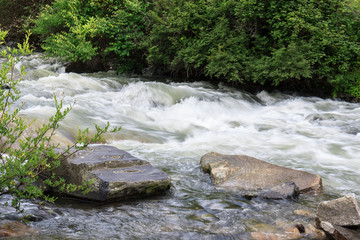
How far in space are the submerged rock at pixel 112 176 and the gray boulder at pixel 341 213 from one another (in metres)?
1.78

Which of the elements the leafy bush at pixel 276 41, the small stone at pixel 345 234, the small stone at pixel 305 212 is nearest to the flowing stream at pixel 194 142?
the small stone at pixel 305 212

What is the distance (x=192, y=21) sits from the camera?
13.0 m

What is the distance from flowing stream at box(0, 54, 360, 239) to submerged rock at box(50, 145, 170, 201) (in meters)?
0.12

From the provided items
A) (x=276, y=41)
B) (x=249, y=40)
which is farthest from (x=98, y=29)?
(x=276, y=41)

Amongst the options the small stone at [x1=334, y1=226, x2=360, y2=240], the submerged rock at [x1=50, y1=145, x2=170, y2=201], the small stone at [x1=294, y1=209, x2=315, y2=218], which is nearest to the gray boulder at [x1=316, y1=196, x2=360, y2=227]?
the small stone at [x1=334, y1=226, x2=360, y2=240]

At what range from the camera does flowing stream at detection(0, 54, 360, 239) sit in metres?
3.51

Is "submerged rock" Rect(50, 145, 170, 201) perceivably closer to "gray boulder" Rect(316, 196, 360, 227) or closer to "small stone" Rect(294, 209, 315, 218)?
"small stone" Rect(294, 209, 315, 218)

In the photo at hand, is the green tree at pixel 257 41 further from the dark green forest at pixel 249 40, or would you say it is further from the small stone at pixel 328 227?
the small stone at pixel 328 227

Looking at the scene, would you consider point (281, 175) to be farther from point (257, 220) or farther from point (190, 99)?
point (190, 99)

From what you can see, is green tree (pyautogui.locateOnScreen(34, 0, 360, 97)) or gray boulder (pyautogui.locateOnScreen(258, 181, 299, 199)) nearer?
gray boulder (pyautogui.locateOnScreen(258, 181, 299, 199))

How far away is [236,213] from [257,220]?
0.26 metres

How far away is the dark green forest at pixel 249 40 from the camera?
11.3 meters

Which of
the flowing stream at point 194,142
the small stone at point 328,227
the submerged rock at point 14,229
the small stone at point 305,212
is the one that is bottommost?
the flowing stream at point 194,142

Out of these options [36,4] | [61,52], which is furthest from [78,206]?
[36,4]
